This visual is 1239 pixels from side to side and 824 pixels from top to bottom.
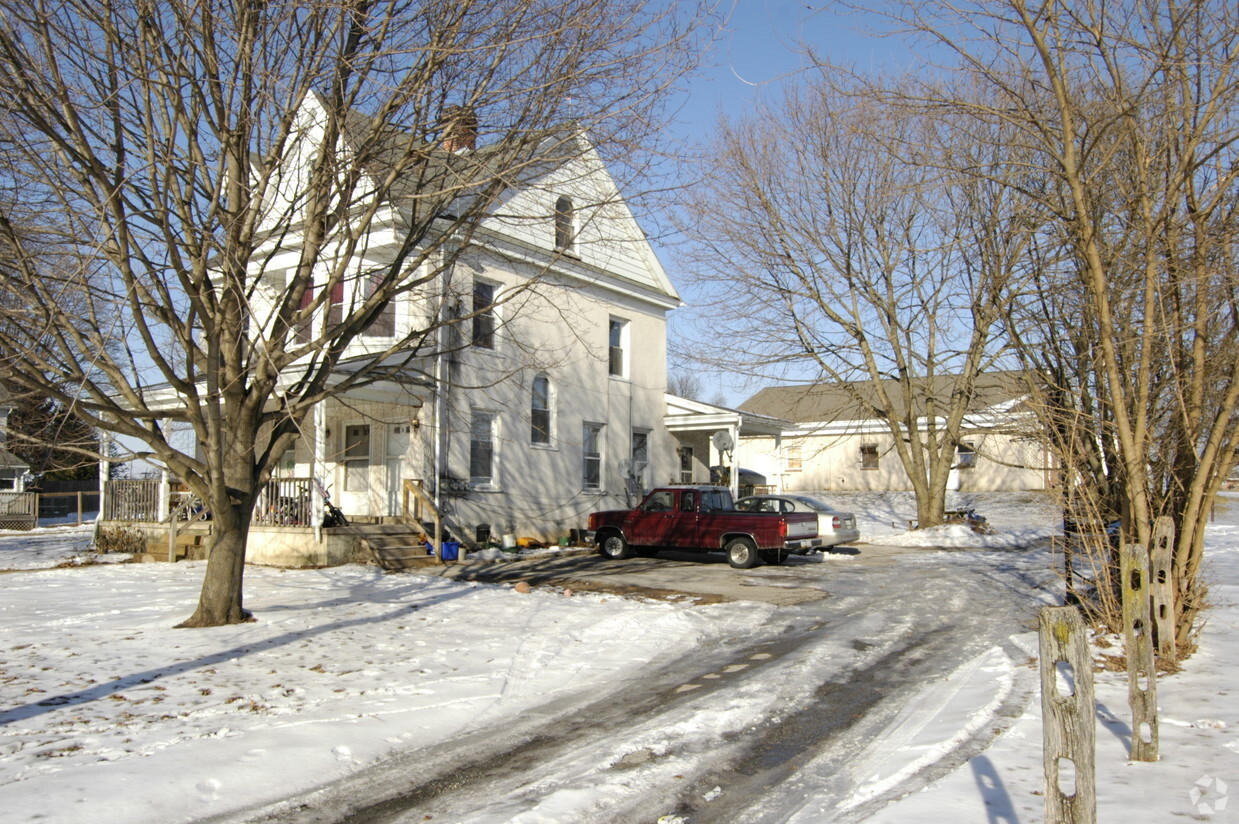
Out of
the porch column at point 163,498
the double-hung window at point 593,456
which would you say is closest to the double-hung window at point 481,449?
the double-hung window at point 593,456

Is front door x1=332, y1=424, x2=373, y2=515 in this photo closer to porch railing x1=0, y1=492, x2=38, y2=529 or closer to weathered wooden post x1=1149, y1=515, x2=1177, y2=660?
weathered wooden post x1=1149, y1=515, x2=1177, y2=660

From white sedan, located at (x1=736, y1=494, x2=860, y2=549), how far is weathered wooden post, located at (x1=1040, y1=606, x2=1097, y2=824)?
14763mm

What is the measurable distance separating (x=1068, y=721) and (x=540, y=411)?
59.3ft

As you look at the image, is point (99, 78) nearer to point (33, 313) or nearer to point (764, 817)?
point (33, 313)

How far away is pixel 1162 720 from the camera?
21.5 feet

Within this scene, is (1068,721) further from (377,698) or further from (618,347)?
(618,347)

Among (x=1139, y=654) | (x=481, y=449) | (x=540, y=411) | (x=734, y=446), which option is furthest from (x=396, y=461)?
(x=1139, y=654)

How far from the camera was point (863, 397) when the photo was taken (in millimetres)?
26094

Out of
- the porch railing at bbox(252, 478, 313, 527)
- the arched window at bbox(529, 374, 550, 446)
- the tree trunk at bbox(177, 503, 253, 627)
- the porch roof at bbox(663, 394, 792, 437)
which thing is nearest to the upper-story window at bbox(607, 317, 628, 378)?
the porch roof at bbox(663, 394, 792, 437)

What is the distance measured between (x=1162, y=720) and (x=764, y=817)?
10.9ft

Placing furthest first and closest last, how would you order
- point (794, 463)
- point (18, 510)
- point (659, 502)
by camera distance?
1. point (794, 463)
2. point (18, 510)
3. point (659, 502)

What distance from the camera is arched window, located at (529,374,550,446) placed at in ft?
70.1

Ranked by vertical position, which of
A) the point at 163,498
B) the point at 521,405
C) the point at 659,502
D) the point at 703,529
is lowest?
the point at 703,529

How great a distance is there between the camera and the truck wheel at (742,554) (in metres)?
17.5
